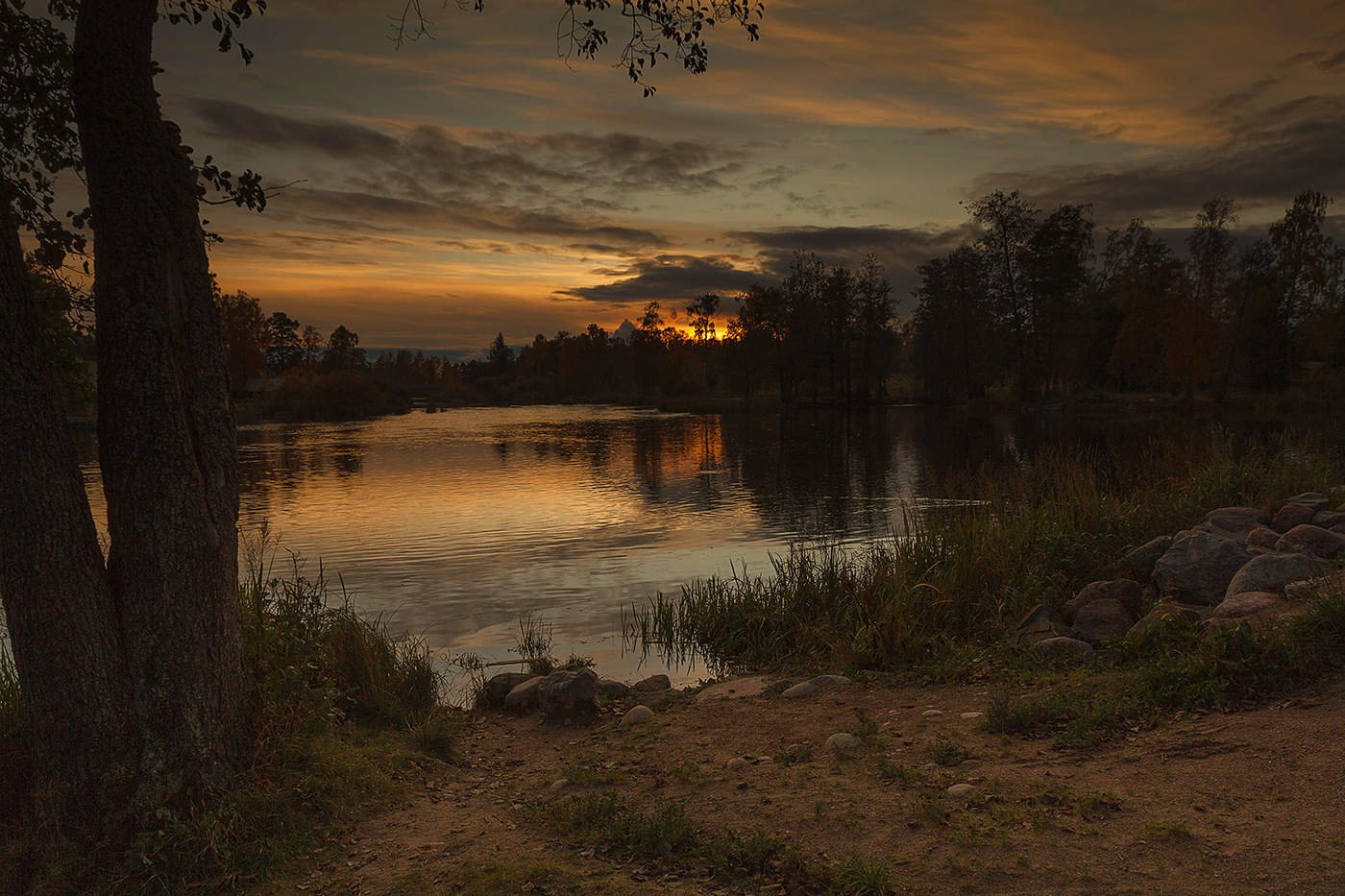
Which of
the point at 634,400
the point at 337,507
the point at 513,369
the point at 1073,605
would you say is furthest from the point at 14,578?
the point at 513,369

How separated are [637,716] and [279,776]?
3308 mm

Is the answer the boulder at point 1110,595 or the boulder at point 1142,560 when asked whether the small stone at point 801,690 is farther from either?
the boulder at point 1142,560

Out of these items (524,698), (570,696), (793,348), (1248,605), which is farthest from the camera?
(793,348)

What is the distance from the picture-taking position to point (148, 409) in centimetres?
A: 521

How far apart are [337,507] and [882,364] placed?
70.7 m

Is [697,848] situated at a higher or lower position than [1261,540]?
lower

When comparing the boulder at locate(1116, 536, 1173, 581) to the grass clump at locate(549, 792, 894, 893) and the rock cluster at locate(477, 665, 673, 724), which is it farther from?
the grass clump at locate(549, 792, 894, 893)

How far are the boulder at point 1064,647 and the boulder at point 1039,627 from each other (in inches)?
12.0

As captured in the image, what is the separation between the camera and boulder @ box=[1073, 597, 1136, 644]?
8734mm

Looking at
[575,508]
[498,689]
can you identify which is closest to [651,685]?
[498,689]

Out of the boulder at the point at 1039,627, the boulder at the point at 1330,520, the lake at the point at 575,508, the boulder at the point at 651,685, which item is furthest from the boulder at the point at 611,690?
the boulder at the point at 1330,520

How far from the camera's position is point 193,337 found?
17.9 ft

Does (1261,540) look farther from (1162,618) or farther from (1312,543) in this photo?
(1162,618)

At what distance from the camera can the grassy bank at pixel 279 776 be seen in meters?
4.91
